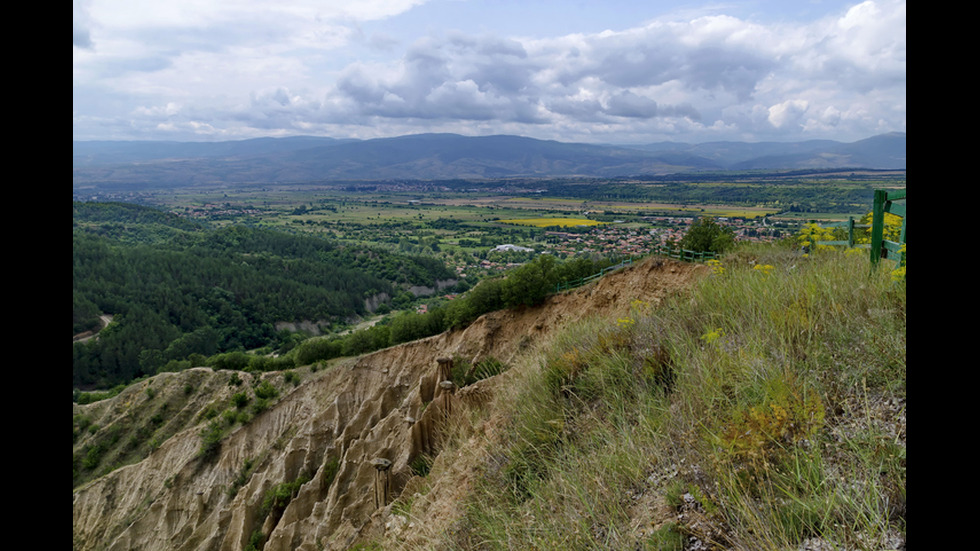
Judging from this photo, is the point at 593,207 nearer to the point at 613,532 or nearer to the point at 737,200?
the point at 737,200

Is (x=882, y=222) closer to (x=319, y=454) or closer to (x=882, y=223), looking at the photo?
(x=882, y=223)

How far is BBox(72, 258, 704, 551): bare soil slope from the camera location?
18250 millimetres

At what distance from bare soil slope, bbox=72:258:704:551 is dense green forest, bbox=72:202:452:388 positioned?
31.6 m

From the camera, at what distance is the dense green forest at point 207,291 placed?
57688 mm

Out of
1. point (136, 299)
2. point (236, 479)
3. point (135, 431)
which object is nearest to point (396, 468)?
point (236, 479)

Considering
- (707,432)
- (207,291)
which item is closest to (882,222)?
(707,432)

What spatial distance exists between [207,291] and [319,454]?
59.7 m

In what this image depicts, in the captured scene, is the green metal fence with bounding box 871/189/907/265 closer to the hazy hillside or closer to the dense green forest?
the hazy hillside

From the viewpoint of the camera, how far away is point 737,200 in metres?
99.2

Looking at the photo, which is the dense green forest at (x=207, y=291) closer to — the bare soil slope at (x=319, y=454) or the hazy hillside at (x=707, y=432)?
the bare soil slope at (x=319, y=454)

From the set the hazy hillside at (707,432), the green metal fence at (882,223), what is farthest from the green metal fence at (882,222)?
the hazy hillside at (707,432)

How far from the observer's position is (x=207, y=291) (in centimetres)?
7269

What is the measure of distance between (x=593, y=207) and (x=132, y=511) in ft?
404

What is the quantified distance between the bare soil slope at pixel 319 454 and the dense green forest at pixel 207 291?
31.6m
